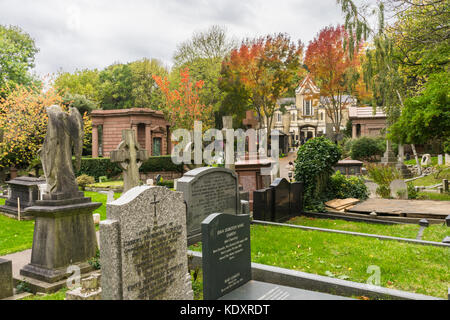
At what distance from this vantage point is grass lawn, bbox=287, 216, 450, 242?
26.3 ft

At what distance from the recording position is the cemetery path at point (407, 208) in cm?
977

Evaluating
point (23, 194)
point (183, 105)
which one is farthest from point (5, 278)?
point (183, 105)

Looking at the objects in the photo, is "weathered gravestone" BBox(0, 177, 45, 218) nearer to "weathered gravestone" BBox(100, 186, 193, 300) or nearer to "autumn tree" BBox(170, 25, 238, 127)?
"weathered gravestone" BBox(100, 186, 193, 300)

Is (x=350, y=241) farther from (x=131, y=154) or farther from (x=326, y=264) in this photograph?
(x=131, y=154)

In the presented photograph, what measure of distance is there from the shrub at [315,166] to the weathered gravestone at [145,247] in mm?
7972

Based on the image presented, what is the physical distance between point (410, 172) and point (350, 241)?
19534 millimetres

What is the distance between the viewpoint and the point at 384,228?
9281 mm

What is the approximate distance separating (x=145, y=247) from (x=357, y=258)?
4.13 metres

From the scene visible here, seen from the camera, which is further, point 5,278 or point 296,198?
point 296,198

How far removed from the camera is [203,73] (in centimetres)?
3350

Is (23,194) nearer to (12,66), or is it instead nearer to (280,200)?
(280,200)

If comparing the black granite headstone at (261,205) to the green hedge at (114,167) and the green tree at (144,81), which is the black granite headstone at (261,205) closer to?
the green hedge at (114,167)

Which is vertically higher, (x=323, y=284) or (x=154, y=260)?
(x=154, y=260)
